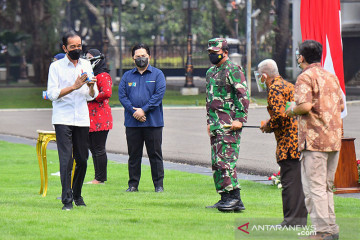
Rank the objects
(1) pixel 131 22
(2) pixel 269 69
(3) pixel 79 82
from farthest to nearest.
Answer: (1) pixel 131 22, (3) pixel 79 82, (2) pixel 269 69

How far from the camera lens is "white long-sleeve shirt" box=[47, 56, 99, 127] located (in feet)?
28.6

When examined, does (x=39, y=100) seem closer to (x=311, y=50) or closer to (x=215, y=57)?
(x=215, y=57)

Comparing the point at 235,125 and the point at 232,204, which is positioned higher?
the point at 235,125

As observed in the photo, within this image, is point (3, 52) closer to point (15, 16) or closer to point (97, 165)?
point (15, 16)

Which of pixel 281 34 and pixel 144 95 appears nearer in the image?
pixel 144 95

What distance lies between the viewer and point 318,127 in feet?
22.2

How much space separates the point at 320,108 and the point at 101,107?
5247mm

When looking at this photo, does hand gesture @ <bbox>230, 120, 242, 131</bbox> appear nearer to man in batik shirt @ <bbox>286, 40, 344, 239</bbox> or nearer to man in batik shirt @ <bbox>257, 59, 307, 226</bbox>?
man in batik shirt @ <bbox>257, 59, 307, 226</bbox>

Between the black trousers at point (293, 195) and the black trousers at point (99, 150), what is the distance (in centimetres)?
442

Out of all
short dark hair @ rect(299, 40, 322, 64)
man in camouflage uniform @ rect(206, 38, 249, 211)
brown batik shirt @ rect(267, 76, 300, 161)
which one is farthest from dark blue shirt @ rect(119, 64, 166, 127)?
short dark hair @ rect(299, 40, 322, 64)

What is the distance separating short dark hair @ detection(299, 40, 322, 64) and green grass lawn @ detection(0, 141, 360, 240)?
1.52 m

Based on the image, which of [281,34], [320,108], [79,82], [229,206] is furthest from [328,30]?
[281,34]

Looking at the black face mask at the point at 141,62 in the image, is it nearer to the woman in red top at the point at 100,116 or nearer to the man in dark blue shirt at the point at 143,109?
the man in dark blue shirt at the point at 143,109

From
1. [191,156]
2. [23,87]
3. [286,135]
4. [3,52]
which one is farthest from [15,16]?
[286,135]
